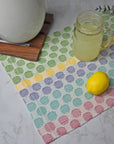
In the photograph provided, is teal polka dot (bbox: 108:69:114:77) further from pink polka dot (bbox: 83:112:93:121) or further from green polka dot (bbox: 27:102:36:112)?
green polka dot (bbox: 27:102:36:112)

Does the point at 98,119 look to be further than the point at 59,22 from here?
No

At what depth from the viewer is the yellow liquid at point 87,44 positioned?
62 cm

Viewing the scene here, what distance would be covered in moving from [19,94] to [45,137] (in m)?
0.15

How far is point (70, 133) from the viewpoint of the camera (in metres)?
0.57

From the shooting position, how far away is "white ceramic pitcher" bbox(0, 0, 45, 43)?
0.56m

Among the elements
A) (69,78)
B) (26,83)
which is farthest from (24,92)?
(69,78)

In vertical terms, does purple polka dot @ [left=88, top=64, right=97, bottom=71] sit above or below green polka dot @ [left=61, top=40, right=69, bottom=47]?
below

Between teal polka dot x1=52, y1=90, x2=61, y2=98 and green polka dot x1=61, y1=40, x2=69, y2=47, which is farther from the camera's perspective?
green polka dot x1=61, y1=40, x2=69, y2=47

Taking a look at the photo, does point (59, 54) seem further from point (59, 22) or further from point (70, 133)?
point (70, 133)

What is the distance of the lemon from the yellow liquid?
90 mm

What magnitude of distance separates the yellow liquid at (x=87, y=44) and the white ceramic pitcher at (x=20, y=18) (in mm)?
126

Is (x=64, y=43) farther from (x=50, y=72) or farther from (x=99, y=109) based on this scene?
(x=99, y=109)

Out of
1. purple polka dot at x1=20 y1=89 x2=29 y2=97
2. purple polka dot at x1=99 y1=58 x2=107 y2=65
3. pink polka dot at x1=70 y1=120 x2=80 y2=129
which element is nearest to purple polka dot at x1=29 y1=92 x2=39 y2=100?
purple polka dot at x1=20 y1=89 x2=29 y2=97

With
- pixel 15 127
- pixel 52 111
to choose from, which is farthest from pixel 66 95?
pixel 15 127
